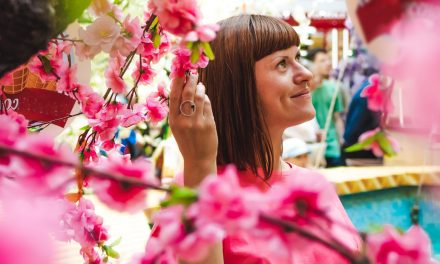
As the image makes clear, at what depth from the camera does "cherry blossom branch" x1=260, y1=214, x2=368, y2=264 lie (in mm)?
375

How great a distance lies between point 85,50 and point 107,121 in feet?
0.72

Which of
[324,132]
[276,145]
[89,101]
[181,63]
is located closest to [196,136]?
[181,63]

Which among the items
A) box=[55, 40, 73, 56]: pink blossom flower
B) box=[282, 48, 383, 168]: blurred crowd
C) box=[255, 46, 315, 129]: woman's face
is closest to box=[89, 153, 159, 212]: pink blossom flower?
box=[55, 40, 73, 56]: pink blossom flower

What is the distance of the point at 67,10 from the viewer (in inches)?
22.5

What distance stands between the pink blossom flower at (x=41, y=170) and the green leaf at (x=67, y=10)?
168 mm

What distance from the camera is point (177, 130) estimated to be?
877 mm

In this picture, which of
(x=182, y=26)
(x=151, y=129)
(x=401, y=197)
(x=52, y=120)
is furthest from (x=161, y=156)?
(x=182, y=26)

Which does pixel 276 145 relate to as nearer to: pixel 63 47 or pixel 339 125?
pixel 63 47

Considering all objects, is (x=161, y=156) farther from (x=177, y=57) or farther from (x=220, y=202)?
(x=220, y=202)

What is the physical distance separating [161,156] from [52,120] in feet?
8.63

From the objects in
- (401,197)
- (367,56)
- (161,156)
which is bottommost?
(401,197)

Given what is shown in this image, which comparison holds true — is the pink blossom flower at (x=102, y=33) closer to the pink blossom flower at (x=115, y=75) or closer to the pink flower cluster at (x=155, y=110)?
the pink blossom flower at (x=115, y=75)

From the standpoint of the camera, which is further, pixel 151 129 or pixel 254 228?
pixel 151 129

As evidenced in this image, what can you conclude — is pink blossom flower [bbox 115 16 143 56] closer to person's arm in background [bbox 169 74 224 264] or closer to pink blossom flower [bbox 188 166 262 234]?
person's arm in background [bbox 169 74 224 264]
